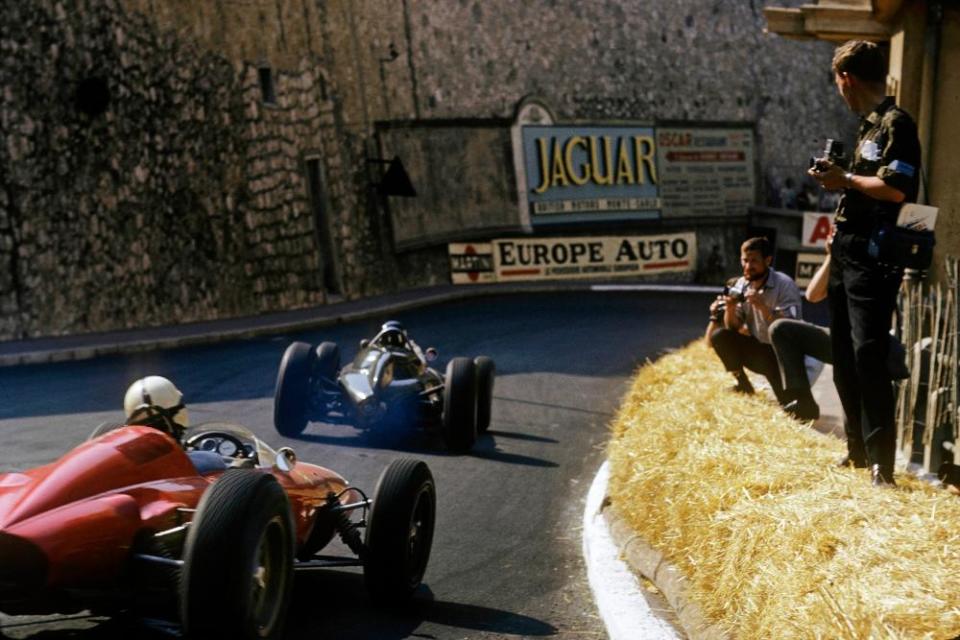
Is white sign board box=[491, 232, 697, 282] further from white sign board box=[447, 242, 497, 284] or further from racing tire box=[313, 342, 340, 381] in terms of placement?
racing tire box=[313, 342, 340, 381]

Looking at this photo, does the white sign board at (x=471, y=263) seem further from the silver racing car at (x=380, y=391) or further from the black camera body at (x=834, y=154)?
the black camera body at (x=834, y=154)

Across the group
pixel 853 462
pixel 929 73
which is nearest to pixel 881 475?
pixel 853 462

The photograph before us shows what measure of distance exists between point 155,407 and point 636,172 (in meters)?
27.4

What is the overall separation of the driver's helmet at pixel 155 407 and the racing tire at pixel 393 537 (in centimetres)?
90

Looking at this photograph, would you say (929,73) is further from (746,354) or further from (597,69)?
(597,69)

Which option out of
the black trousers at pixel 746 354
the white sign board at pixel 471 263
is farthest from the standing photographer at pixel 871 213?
the white sign board at pixel 471 263

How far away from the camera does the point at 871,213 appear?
527cm

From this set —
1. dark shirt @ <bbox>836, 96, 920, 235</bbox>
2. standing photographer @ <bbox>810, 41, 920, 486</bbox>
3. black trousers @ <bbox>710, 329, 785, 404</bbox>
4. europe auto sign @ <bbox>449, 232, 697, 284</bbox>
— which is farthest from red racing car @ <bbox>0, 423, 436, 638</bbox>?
europe auto sign @ <bbox>449, 232, 697, 284</bbox>

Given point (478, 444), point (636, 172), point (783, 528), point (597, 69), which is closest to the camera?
point (783, 528)

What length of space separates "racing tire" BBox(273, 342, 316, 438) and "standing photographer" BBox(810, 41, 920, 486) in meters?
5.01

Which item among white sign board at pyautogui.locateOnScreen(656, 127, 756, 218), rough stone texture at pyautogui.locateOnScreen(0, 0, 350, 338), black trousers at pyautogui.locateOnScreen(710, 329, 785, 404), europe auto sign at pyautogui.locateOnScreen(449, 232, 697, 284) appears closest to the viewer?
black trousers at pyautogui.locateOnScreen(710, 329, 785, 404)

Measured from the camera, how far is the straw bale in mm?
3600

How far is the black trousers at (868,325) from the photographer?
525 cm

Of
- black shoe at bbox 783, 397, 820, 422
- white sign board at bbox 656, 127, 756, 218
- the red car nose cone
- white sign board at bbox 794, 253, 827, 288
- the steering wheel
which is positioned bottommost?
white sign board at bbox 794, 253, 827, 288
